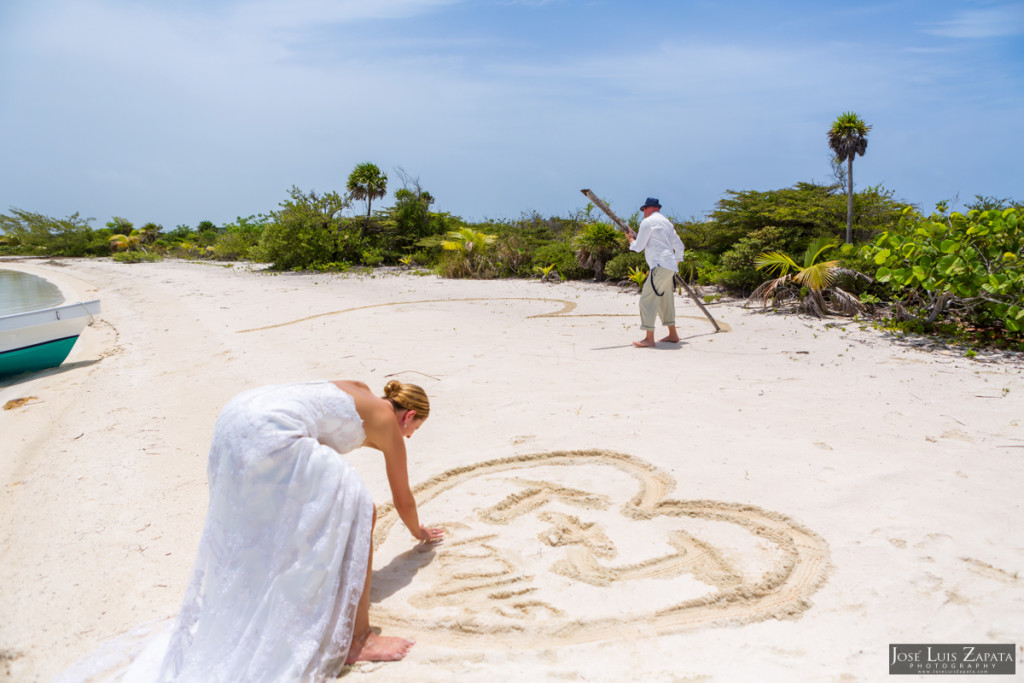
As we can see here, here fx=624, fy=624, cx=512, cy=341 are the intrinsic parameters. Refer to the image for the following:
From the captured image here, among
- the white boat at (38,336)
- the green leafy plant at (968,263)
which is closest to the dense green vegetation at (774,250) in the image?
the green leafy plant at (968,263)

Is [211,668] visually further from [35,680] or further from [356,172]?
[356,172]

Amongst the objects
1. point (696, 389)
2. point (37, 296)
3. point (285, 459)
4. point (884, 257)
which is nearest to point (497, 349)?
point (696, 389)

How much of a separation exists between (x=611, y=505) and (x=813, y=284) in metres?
7.01

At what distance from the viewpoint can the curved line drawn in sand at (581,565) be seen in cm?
264

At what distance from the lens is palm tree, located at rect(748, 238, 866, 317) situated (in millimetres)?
8992

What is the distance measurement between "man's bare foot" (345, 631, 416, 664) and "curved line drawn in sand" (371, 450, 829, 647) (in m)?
0.13

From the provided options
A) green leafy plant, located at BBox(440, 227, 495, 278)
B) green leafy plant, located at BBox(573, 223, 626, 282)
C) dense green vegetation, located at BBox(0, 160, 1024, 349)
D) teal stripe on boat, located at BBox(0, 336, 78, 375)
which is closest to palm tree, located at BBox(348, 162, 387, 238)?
dense green vegetation, located at BBox(0, 160, 1024, 349)

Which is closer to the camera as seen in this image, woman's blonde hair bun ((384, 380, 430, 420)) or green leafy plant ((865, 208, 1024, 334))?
woman's blonde hair bun ((384, 380, 430, 420))

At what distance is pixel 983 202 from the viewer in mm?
13555

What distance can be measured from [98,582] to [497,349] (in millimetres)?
4854

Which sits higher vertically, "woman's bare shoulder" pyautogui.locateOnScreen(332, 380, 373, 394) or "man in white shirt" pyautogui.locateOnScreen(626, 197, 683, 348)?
"man in white shirt" pyautogui.locateOnScreen(626, 197, 683, 348)

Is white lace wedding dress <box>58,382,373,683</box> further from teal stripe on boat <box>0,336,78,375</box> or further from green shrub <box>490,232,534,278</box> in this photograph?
green shrub <box>490,232,534,278</box>

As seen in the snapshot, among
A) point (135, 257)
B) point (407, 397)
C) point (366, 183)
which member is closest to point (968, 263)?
point (407, 397)

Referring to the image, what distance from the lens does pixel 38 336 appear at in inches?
325
